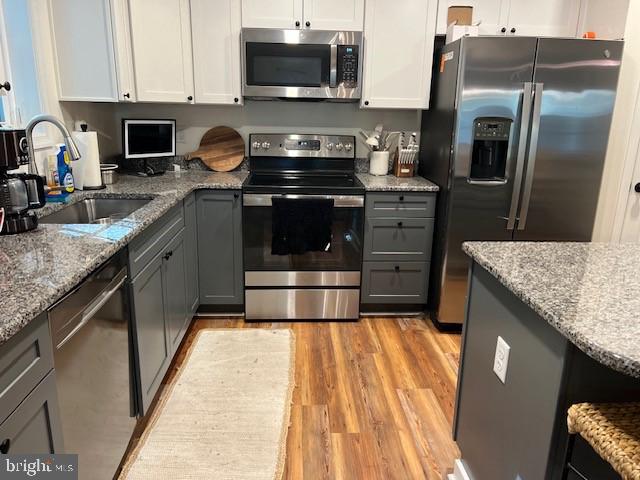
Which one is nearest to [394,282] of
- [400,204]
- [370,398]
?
[400,204]

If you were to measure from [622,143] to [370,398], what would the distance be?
2.21 meters

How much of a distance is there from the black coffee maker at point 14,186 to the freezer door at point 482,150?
2.17 meters

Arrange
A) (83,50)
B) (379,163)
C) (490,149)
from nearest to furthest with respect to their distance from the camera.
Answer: (83,50), (490,149), (379,163)

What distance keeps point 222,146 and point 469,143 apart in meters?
1.76

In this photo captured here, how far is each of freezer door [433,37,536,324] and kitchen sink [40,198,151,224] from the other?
5.91 ft

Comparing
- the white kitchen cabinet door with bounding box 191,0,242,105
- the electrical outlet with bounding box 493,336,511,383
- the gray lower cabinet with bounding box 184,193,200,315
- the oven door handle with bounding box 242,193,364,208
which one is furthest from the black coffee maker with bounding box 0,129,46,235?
the electrical outlet with bounding box 493,336,511,383

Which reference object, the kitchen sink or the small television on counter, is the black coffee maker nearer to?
the kitchen sink

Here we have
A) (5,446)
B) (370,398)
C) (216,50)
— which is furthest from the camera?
(216,50)

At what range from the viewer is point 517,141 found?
8.87 feet

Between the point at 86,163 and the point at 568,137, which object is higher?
the point at 568,137

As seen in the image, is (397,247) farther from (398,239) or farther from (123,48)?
(123,48)

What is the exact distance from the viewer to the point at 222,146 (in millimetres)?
3412

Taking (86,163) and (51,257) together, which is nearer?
(51,257)

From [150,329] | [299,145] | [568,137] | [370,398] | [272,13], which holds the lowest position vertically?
[370,398]
